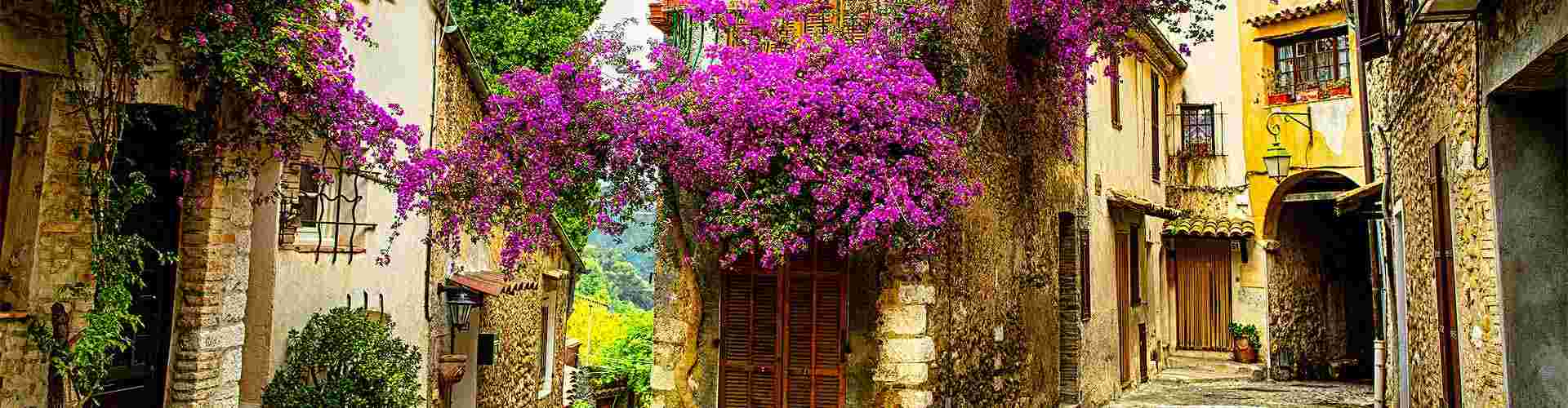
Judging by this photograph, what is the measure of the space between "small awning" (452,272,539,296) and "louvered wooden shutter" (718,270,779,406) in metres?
2.59

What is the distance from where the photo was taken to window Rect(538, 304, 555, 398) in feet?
51.0

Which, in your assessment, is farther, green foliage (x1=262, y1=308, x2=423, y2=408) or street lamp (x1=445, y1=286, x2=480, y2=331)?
street lamp (x1=445, y1=286, x2=480, y2=331)

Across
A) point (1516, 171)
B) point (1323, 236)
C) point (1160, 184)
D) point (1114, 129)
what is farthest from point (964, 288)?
point (1323, 236)

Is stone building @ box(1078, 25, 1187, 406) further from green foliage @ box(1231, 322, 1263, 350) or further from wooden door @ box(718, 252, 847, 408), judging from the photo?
wooden door @ box(718, 252, 847, 408)

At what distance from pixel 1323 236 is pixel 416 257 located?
598 inches

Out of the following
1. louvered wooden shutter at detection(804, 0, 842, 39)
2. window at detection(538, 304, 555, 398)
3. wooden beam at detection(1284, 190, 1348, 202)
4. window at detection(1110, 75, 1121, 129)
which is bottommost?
window at detection(538, 304, 555, 398)

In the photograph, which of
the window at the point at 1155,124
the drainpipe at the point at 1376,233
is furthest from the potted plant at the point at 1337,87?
the drainpipe at the point at 1376,233

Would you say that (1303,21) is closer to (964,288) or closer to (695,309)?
(964,288)

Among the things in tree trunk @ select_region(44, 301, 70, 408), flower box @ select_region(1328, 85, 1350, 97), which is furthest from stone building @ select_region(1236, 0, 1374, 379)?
tree trunk @ select_region(44, 301, 70, 408)

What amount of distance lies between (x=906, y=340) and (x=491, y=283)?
4618 millimetres

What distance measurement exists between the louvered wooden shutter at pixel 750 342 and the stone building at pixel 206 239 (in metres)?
2.98

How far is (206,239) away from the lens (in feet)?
22.7

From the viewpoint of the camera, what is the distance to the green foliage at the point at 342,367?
7.94 metres

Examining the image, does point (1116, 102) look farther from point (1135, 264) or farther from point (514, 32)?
point (514, 32)
